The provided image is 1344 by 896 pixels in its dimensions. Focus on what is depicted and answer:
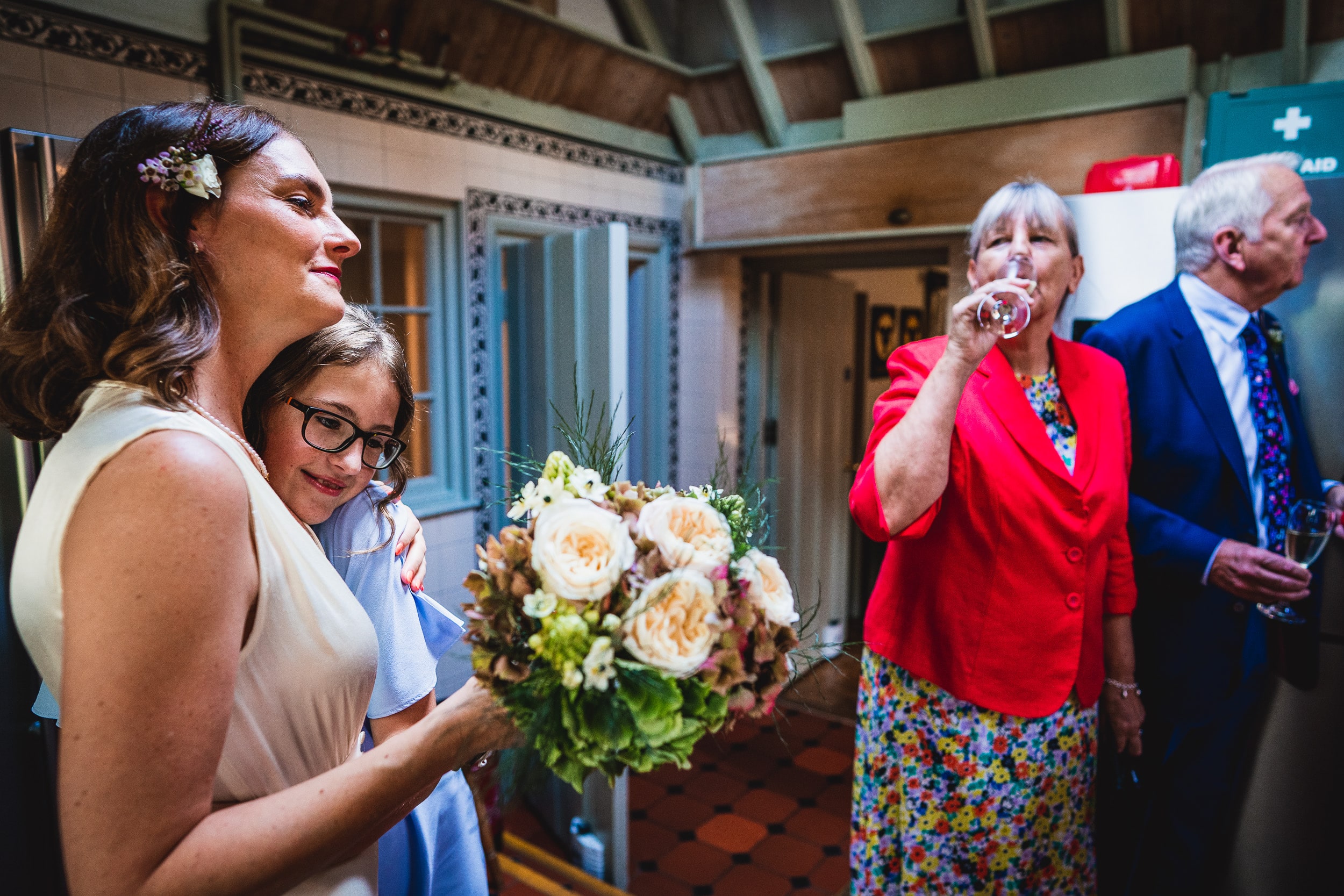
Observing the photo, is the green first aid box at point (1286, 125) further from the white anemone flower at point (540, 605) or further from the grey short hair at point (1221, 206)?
the white anemone flower at point (540, 605)

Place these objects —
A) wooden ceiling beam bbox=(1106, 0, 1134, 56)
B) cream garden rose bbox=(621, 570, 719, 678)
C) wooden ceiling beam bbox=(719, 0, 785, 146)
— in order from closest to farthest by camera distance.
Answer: cream garden rose bbox=(621, 570, 719, 678) → wooden ceiling beam bbox=(1106, 0, 1134, 56) → wooden ceiling beam bbox=(719, 0, 785, 146)

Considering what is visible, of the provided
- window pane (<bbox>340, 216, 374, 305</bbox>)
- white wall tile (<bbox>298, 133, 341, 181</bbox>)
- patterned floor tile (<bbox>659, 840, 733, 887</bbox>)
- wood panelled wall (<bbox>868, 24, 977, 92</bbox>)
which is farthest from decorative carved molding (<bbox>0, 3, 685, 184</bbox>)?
patterned floor tile (<bbox>659, 840, 733, 887</bbox>)

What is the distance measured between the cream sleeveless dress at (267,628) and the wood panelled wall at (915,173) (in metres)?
2.84

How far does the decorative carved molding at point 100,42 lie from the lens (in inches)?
75.6

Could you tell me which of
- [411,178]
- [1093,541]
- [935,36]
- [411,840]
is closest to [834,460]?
[935,36]

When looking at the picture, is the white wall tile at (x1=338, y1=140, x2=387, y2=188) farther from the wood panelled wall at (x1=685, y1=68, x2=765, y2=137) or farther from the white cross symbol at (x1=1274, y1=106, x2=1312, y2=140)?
the white cross symbol at (x1=1274, y1=106, x2=1312, y2=140)

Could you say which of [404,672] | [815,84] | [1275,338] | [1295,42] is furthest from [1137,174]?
[404,672]

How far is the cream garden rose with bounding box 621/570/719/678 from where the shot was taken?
0.69 m

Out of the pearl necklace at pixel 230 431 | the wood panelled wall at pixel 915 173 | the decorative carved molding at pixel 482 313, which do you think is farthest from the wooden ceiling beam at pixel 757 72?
the pearl necklace at pixel 230 431

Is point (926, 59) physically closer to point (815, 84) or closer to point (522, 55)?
point (815, 84)

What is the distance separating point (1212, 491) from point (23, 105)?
3.03 meters

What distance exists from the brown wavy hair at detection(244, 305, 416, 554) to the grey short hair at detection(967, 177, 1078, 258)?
3.81 feet

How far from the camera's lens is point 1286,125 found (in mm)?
2039

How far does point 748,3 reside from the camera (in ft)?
11.4
